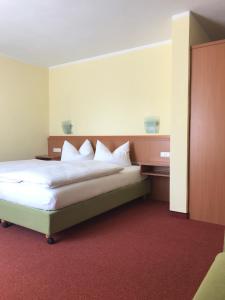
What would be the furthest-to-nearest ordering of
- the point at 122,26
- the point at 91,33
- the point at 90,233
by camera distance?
the point at 91,33 < the point at 122,26 < the point at 90,233

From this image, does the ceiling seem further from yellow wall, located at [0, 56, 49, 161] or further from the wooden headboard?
the wooden headboard

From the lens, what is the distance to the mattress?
2461 millimetres

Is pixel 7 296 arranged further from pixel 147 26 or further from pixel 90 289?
pixel 147 26

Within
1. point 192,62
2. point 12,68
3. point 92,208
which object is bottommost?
point 92,208

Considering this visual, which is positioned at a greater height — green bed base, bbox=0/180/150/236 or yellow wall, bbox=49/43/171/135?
yellow wall, bbox=49/43/171/135

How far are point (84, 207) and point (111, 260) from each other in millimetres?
772

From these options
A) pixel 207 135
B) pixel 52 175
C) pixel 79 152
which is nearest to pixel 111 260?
pixel 52 175

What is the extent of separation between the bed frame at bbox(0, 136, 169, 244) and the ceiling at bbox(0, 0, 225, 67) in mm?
1611

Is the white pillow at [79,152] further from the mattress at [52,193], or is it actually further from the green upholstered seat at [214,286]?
the green upholstered seat at [214,286]

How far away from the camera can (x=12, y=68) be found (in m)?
4.68

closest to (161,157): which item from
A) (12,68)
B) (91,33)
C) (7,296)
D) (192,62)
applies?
(192,62)

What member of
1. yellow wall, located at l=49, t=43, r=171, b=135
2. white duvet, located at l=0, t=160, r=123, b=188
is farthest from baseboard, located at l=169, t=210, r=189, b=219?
yellow wall, located at l=49, t=43, r=171, b=135

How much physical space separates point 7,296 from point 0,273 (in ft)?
1.05

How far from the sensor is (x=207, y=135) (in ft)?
9.98
